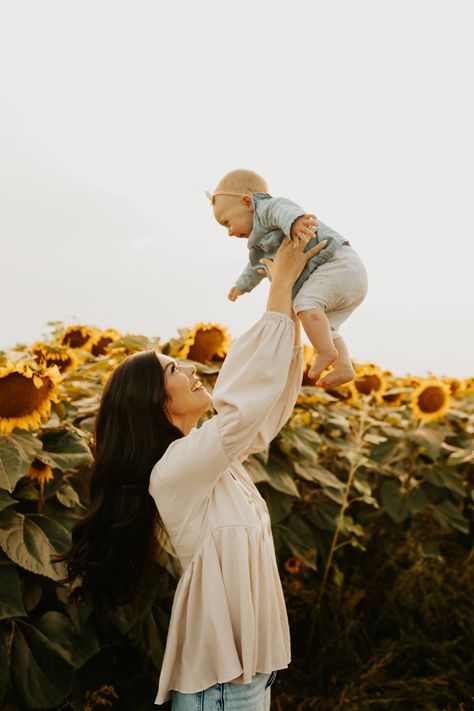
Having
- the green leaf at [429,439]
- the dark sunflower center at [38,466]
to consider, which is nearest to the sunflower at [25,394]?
the dark sunflower center at [38,466]

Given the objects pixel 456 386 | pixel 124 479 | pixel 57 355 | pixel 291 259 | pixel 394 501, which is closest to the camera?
pixel 291 259

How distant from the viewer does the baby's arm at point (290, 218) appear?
80.2 inches

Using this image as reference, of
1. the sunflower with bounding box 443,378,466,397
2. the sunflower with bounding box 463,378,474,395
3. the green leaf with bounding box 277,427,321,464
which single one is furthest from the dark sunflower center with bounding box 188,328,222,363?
the sunflower with bounding box 463,378,474,395

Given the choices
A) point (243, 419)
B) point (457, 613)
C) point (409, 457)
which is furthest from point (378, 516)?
point (243, 419)

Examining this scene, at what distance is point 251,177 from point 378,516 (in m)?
2.94

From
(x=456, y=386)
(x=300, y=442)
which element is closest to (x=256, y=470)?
(x=300, y=442)

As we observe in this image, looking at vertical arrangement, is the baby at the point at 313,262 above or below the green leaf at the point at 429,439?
above

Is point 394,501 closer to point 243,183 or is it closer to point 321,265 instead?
point 321,265

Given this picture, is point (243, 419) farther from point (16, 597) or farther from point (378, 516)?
point (378, 516)

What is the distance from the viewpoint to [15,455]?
8.27 feet

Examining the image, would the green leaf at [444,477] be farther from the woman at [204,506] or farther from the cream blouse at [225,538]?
the cream blouse at [225,538]

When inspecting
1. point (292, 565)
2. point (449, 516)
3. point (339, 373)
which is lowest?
point (292, 565)

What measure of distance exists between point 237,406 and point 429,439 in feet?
8.56

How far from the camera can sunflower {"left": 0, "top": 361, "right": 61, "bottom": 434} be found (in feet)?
8.73
